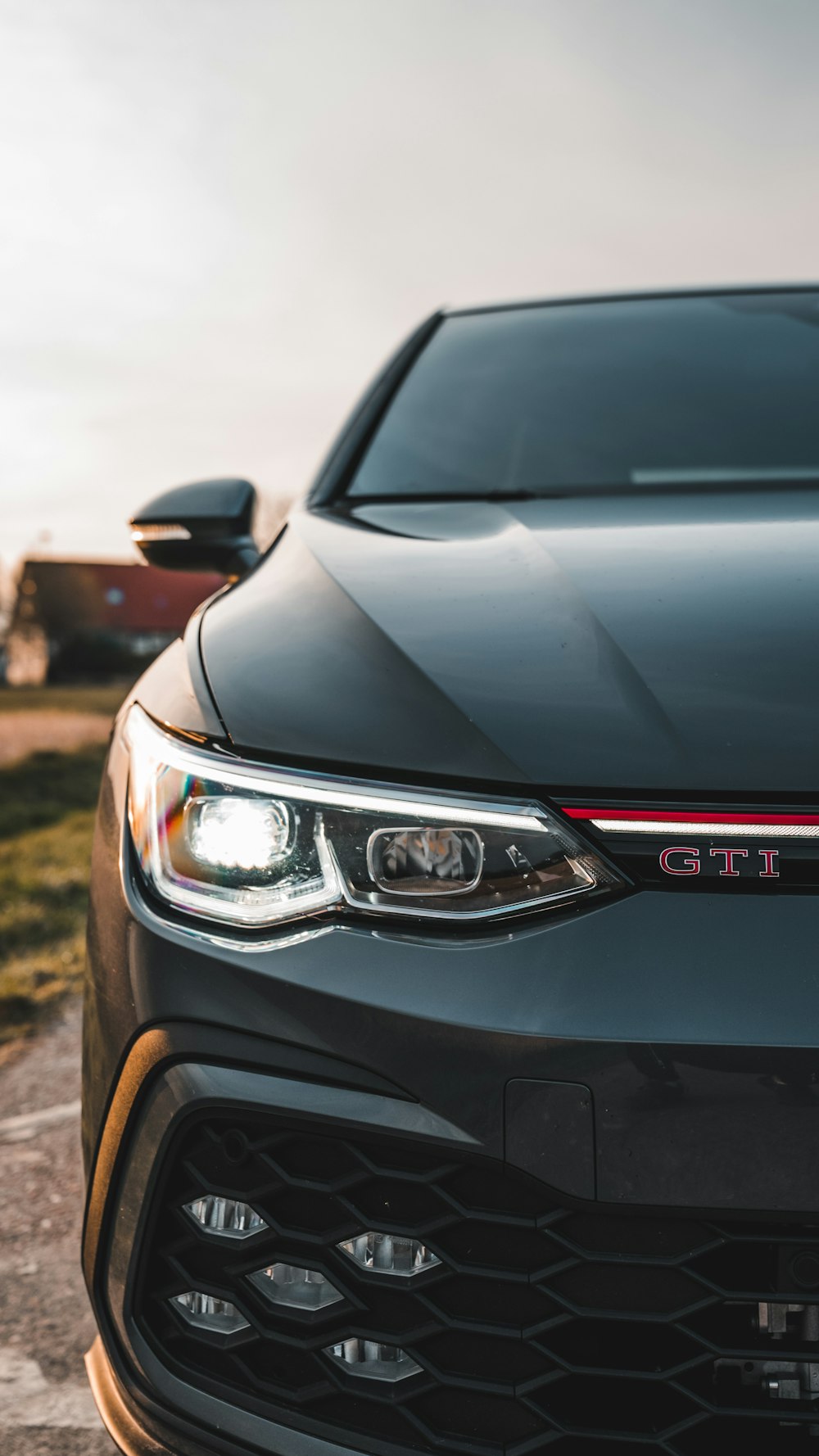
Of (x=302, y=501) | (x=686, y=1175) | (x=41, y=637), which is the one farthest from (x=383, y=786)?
(x=41, y=637)

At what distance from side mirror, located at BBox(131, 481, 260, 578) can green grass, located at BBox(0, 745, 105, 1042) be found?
6.37 ft

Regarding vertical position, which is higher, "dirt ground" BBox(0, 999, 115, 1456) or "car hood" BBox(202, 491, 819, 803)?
"car hood" BBox(202, 491, 819, 803)

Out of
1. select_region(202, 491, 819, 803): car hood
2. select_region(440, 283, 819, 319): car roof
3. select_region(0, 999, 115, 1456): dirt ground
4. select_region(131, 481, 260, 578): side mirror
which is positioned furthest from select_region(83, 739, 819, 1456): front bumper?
select_region(440, 283, 819, 319): car roof

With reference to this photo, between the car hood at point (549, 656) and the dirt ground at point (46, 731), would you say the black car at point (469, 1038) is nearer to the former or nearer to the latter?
the car hood at point (549, 656)

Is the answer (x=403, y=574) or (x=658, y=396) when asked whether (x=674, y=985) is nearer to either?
(x=403, y=574)

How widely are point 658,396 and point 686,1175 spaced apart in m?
1.65

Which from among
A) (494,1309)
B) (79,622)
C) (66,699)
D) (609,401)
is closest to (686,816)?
(494,1309)

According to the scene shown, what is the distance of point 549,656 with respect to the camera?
1.17 metres

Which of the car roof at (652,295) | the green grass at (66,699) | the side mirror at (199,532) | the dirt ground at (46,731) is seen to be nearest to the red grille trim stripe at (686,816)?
the side mirror at (199,532)

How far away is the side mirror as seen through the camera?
6.32 ft

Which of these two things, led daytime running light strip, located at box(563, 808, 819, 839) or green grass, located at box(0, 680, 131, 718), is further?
green grass, located at box(0, 680, 131, 718)

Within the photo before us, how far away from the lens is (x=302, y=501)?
1993mm

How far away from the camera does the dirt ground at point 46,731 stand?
12829 mm

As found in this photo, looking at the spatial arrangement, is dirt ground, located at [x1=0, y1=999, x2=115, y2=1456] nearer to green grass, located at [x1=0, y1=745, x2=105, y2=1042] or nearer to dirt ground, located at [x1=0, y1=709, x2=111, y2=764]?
green grass, located at [x1=0, y1=745, x2=105, y2=1042]
